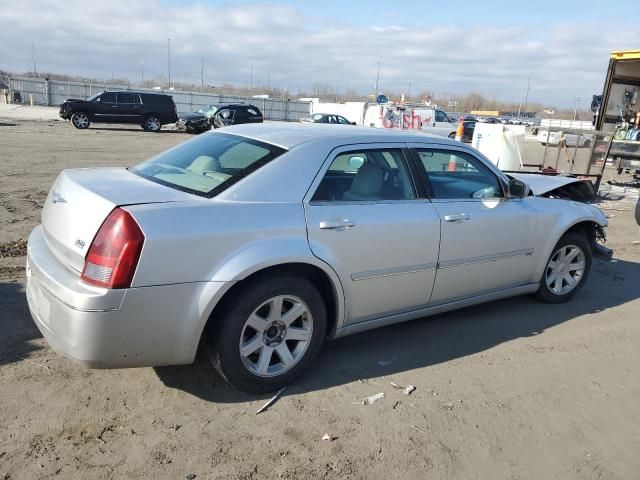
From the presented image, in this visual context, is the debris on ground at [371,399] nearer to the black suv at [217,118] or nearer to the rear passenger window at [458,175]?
the rear passenger window at [458,175]

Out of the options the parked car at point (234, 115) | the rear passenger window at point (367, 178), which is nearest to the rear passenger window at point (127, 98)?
the parked car at point (234, 115)

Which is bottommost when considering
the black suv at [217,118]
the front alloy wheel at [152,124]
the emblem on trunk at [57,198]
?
the front alloy wheel at [152,124]

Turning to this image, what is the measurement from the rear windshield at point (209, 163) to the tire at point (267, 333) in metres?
0.66

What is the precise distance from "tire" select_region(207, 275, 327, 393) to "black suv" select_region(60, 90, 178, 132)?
2468cm

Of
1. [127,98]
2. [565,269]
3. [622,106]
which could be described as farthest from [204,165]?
[127,98]

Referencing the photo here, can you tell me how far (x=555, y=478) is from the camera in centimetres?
274

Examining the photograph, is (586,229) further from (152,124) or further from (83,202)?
(152,124)

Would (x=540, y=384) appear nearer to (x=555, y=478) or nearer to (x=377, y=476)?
(x=555, y=478)

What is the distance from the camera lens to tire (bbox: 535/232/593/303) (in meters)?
4.98

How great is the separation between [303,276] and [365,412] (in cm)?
89

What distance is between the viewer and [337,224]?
3.33 m

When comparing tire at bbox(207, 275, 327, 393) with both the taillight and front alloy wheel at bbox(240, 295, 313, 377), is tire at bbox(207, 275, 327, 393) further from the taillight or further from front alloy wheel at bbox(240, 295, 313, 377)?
the taillight

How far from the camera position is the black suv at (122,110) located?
24.7 m

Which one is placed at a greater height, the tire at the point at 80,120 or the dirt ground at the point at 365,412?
the dirt ground at the point at 365,412
